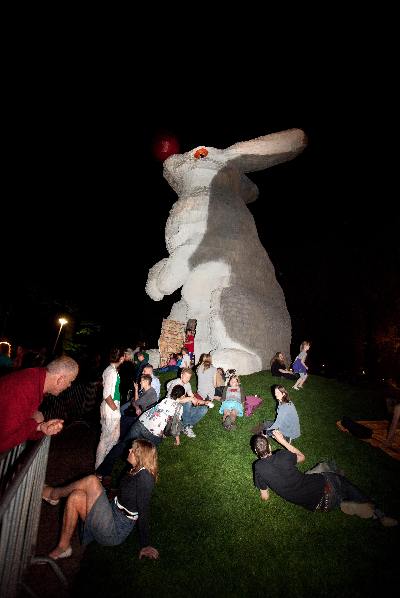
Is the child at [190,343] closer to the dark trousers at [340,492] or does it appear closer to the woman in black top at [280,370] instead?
the woman in black top at [280,370]

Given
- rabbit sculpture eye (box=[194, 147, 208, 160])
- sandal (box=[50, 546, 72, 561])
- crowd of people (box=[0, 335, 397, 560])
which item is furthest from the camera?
rabbit sculpture eye (box=[194, 147, 208, 160])

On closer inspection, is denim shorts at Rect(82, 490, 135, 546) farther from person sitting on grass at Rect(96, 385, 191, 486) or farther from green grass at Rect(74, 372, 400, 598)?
person sitting on grass at Rect(96, 385, 191, 486)

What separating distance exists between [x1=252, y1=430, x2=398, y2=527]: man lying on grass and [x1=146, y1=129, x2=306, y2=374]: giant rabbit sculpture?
22.9ft

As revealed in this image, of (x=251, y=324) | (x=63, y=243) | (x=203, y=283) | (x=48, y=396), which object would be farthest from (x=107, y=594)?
(x=63, y=243)

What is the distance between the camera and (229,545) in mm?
4523

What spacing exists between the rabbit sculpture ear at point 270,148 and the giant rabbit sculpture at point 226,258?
1.6 inches

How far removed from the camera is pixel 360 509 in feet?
16.3

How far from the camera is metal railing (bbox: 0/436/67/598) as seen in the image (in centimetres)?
250

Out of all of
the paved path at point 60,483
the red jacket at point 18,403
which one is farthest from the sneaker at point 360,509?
the red jacket at point 18,403

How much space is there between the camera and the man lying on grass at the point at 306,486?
4.85 meters

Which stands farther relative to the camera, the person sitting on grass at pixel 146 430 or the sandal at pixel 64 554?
the person sitting on grass at pixel 146 430

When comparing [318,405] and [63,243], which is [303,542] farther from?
[63,243]

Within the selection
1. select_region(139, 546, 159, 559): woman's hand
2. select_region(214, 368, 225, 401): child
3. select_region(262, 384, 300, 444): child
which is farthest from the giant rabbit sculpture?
select_region(139, 546, 159, 559): woman's hand

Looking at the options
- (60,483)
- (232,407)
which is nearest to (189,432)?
(232,407)
